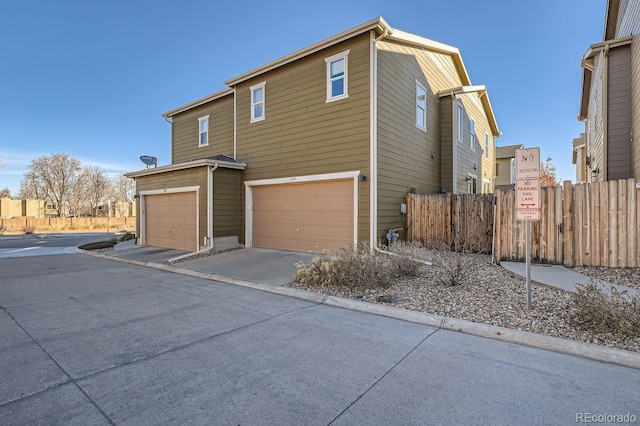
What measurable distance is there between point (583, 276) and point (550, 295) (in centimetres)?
184

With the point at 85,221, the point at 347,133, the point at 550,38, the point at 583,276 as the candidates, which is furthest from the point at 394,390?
the point at 85,221

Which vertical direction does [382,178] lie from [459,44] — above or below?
below

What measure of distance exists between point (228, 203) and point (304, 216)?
321 cm

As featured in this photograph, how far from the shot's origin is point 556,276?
6.58 meters

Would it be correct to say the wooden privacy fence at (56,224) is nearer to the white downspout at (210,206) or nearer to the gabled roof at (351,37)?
the gabled roof at (351,37)

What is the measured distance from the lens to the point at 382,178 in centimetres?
960

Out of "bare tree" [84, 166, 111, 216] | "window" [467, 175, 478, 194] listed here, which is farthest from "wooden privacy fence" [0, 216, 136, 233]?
"window" [467, 175, 478, 194]

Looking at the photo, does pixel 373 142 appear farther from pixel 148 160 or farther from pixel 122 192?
pixel 122 192

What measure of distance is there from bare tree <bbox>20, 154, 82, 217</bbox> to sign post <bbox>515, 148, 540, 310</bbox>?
4686 centimetres

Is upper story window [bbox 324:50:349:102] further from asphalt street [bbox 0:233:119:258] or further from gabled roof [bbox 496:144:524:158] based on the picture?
gabled roof [bbox 496:144:524:158]

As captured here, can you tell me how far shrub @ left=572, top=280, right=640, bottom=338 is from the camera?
150 inches

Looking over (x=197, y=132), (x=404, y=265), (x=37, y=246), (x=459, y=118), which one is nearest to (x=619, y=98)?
(x=459, y=118)

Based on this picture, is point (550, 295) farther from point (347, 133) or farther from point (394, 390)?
point (347, 133)

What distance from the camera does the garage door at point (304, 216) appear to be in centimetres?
995
